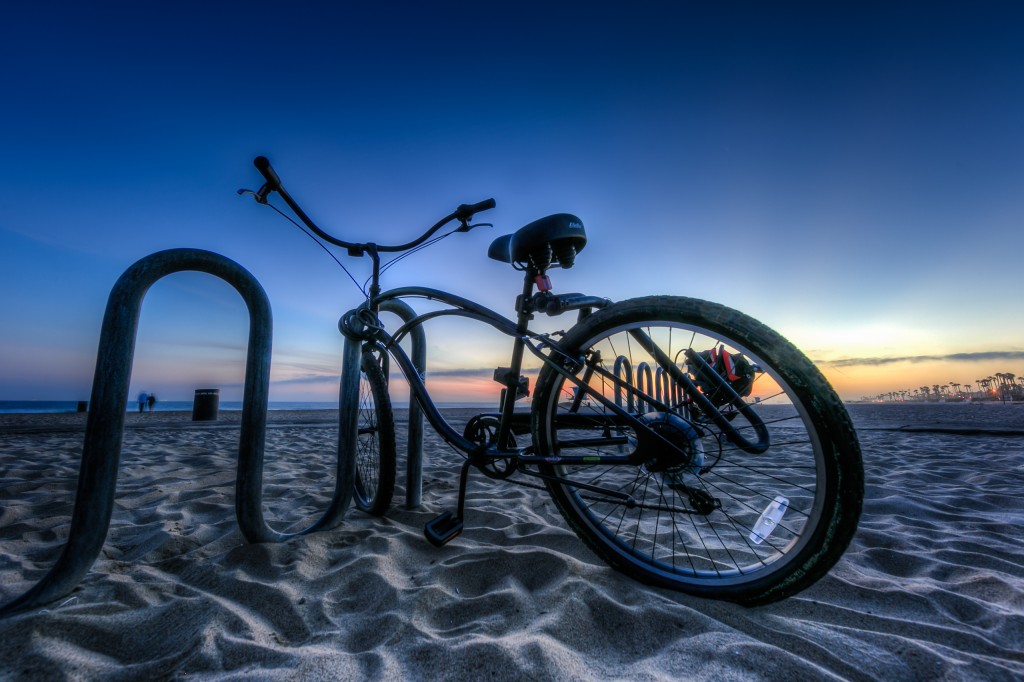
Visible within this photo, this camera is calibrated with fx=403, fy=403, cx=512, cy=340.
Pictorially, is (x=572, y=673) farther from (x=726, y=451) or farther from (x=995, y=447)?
(x=995, y=447)

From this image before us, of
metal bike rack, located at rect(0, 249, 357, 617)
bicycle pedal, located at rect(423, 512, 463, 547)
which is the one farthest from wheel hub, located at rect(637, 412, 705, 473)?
metal bike rack, located at rect(0, 249, 357, 617)

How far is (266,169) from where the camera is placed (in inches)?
79.0

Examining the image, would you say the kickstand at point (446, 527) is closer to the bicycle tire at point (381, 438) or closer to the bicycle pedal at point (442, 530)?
the bicycle pedal at point (442, 530)

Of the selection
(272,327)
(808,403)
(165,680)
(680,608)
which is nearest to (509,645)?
(680,608)

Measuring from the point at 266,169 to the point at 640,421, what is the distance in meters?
2.15

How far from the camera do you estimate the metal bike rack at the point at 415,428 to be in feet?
8.88

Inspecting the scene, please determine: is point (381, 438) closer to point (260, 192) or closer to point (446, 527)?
point (446, 527)

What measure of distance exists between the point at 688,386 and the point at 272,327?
196 cm

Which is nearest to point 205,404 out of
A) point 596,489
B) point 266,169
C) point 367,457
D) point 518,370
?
point 367,457

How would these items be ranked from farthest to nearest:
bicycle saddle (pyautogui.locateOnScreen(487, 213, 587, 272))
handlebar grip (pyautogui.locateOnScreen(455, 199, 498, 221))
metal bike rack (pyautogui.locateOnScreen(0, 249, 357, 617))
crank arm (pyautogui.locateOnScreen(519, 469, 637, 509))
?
1. handlebar grip (pyautogui.locateOnScreen(455, 199, 498, 221))
2. bicycle saddle (pyautogui.locateOnScreen(487, 213, 587, 272))
3. crank arm (pyautogui.locateOnScreen(519, 469, 637, 509))
4. metal bike rack (pyautogui.locateOnScreen(0, 249, 357, 617))

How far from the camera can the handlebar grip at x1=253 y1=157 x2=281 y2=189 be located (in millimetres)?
1985

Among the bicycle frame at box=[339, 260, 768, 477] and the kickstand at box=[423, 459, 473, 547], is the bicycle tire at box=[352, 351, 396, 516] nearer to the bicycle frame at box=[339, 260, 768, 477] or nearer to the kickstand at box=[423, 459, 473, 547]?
the bicycle frame at box=[339, 260, 768, 477]

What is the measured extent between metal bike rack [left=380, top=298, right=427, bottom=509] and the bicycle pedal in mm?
751

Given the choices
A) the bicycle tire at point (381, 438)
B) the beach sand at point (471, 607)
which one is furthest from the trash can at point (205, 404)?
the bicycle tire at point (381, 438)
